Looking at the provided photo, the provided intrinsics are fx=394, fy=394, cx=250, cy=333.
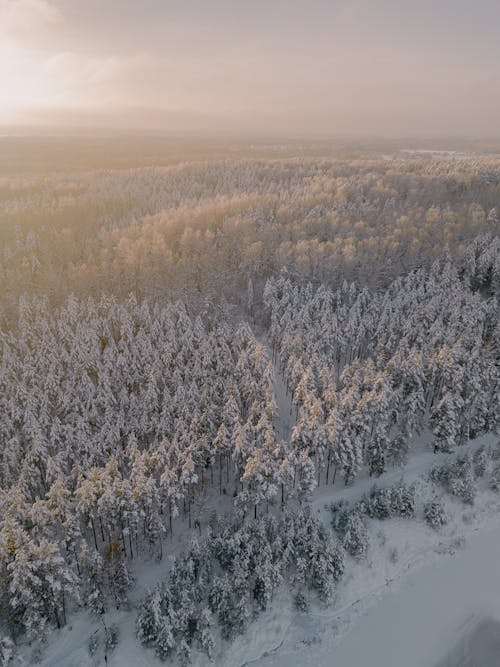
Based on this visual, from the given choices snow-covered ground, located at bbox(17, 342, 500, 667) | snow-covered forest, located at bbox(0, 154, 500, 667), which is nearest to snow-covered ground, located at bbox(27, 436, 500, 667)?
snow-covered ground, located at bbox(17, 342, 500, 667)

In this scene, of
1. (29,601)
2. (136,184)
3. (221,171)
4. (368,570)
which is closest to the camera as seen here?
(29,601)

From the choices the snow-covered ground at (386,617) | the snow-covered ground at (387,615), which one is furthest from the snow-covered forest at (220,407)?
the snow-covered ground at (386,617)

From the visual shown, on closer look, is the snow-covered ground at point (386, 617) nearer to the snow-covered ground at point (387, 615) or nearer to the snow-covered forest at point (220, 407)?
the snow-covered ground at point (387, 615)

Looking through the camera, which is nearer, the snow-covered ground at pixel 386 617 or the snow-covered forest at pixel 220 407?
the snow-covered ground at pixel 386 617

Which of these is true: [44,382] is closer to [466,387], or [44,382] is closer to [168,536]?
[168,536]

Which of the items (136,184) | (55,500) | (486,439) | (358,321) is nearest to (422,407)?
(486,439)

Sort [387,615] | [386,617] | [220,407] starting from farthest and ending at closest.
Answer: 1. [220,407]
2. [387,615]
3. [386,617]

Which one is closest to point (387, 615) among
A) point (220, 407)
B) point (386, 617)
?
point (386, 617)

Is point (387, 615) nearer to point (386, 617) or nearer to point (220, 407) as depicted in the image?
point (386, 617)
